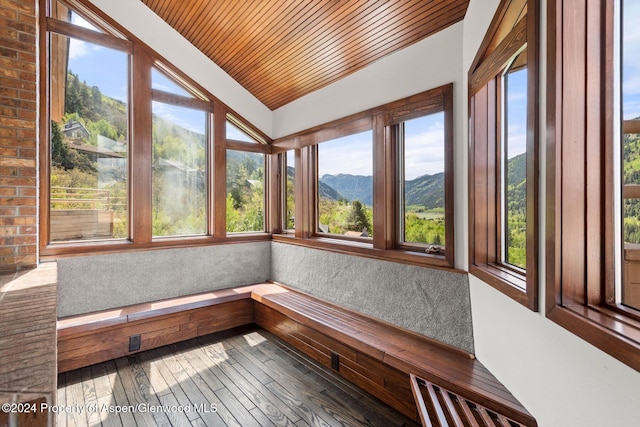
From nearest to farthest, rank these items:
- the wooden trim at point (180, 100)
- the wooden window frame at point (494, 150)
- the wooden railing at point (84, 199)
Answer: the wooden window frame at point (494, 150) < the wooden railing at point (84, 199) < the wooden trim at point (180, 100)

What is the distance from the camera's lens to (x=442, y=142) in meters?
2.32

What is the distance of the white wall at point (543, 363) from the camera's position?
0.84 m

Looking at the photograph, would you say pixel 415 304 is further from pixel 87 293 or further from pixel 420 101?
pixel 87 293

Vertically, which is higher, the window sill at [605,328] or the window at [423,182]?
the window at [423,182]

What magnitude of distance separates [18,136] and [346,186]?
258 cm

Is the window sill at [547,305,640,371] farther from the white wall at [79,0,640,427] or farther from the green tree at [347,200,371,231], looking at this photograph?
the green tree at [347,200,371,231]

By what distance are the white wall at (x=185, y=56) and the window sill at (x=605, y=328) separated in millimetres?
3593

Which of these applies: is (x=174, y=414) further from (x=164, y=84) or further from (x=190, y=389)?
(x=164, y=84)

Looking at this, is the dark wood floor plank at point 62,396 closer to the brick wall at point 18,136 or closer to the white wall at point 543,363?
the brick wall at point 18,136

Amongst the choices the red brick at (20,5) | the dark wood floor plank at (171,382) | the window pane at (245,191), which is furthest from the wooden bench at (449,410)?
the red brick at (20,5)

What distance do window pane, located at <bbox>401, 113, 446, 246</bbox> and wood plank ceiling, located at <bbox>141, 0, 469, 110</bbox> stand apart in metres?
0.66

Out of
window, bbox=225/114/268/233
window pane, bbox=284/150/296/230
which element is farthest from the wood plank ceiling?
window pane, bbox=284/150/296/230

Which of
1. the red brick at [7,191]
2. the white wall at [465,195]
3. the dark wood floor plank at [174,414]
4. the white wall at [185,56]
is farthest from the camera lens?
the white wall at [185,56]

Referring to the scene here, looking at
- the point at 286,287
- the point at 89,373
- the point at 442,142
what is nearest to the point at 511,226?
the point at 442,142
